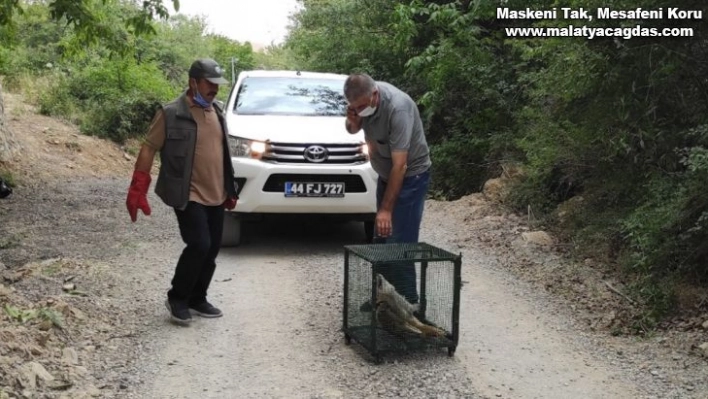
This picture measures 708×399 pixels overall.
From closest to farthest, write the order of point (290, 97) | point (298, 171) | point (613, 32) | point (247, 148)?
point (613, 32) → point (298, 171) → point (247, 148) → point (290, 97)

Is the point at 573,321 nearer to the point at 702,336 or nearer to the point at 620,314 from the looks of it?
the point at 620,314

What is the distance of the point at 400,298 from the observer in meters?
4.81

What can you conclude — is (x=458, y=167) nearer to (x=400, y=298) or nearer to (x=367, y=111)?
(x=367, y=111)

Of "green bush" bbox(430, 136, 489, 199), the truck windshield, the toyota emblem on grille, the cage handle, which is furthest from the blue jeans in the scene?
"green bush" bbox(430, 136, 489, 199)

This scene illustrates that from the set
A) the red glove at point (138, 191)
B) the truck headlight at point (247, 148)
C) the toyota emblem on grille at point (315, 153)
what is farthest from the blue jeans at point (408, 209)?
the truck headlight at point (247, 148)

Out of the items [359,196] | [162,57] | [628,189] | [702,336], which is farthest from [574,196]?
[162,57]

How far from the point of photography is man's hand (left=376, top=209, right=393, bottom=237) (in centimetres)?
509

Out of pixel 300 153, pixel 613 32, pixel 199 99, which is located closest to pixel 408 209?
pixel 199 99

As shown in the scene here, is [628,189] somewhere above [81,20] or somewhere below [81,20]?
below

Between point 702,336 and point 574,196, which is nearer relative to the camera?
point 702,336

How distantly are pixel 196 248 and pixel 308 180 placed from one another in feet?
7.61

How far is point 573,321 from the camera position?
580cm

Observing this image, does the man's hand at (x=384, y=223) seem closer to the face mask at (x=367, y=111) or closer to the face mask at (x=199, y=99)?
the face mask at (x=367, y=111)

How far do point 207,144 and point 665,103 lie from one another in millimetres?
3961
